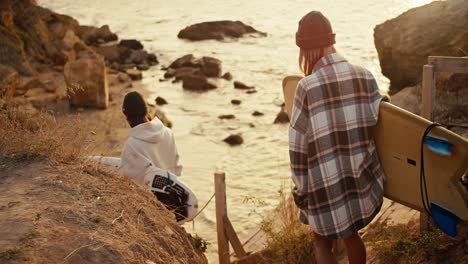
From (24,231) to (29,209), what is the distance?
0.30 m

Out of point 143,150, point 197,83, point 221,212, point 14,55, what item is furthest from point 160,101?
point 143,150

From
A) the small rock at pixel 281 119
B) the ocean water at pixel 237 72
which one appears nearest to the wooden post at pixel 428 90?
the ocean water at pixel 237 72

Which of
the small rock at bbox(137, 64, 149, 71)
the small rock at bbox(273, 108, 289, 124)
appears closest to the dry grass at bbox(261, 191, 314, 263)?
the small rock at bbox(273, 108, 289, 124)

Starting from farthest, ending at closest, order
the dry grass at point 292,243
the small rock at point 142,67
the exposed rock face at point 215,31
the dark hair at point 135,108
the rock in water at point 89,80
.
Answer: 1. the exposed rock face at point 215,31
2. the small rock at point 142,67
3. the rock in water at point 89,80
4. the dark hair at point 135,108
5. the dry grass at point 292,243

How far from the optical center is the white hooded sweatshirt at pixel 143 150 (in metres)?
5.41

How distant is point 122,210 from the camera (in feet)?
14.1

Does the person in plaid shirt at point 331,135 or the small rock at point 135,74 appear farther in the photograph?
the small rock at point 135,74

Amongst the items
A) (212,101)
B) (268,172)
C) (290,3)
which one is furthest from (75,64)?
(290,3)

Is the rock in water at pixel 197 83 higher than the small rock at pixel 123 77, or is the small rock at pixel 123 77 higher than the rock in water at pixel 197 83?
the small rock at pixel 123 77

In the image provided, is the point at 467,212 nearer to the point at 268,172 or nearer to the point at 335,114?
the point at 335,114

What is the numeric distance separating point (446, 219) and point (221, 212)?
2.46m

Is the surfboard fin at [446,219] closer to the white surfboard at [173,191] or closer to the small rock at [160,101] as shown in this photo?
the white surfboard at [173,191]

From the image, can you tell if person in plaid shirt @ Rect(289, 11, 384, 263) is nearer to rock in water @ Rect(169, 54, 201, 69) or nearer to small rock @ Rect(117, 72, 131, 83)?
small rock @ Rect(117, 72, 131, 83)

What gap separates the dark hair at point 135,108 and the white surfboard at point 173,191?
1.33 ft
